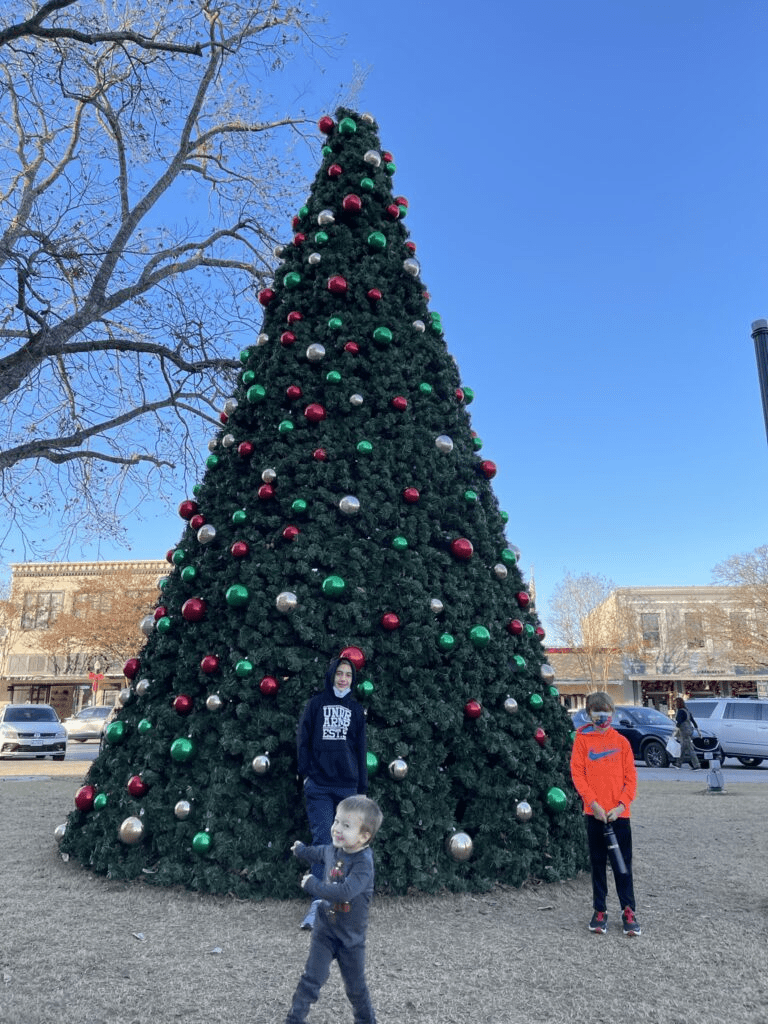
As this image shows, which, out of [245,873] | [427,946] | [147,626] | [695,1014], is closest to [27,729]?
[147,626]

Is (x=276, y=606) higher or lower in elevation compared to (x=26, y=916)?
higher

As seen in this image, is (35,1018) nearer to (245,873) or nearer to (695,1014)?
(245,873)

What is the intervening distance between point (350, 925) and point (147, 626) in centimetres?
389

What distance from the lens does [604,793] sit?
4391 millimetres

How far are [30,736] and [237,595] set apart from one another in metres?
16.7

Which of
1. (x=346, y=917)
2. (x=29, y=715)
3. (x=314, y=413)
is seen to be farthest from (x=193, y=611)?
(x=29, y=715)

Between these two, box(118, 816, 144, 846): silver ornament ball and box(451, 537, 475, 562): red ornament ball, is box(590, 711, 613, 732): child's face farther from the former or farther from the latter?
box(118, 816, 144, 846): silver ornament ball

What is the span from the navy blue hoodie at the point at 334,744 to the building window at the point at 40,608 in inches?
1520

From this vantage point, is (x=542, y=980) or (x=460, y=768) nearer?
(x=542, y=980)

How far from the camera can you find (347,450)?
5.64 metres

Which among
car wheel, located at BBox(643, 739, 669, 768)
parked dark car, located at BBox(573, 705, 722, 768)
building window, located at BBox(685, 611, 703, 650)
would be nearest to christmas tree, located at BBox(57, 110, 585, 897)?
parked dark car, located at BBox(573, 705, 722, 768)

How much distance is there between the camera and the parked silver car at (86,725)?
26719 mm

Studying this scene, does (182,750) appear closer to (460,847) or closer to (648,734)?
(460,847)

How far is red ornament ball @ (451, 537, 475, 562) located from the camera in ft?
18.1
